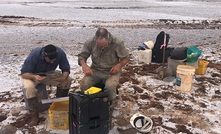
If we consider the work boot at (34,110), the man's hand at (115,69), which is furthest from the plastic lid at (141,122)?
the work boot at (34,110)

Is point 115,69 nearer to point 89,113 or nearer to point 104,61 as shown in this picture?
point 104,61

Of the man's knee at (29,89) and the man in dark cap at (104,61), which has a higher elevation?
the man in dark cap at (104,61)

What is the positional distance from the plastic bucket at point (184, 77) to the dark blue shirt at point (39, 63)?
2221 mm

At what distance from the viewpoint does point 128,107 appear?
440 centimetres

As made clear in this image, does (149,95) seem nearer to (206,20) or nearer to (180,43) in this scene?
(180,43)

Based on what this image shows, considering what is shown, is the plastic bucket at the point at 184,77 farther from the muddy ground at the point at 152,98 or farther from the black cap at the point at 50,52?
the black cap at the point at 50,52

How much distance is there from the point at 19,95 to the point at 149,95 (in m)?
2.41

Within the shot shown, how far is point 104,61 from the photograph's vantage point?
170 inches

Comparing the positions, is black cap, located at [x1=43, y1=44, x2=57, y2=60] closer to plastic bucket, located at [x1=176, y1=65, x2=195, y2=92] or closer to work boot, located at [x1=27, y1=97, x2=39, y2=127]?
work boot, located at [x1=27, y1=97, x2=39, y2=127]

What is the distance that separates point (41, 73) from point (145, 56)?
3.31m

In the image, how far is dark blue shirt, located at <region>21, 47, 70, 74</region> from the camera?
3824mm

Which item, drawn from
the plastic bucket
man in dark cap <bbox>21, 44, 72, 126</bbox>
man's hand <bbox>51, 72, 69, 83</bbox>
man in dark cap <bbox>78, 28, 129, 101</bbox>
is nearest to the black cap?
man in dark cap <bbox>21, 44, 72, 126</bbox>

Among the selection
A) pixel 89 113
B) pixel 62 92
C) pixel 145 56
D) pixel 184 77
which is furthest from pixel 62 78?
pixel 145 56

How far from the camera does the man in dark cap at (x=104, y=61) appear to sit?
418 centimetres
